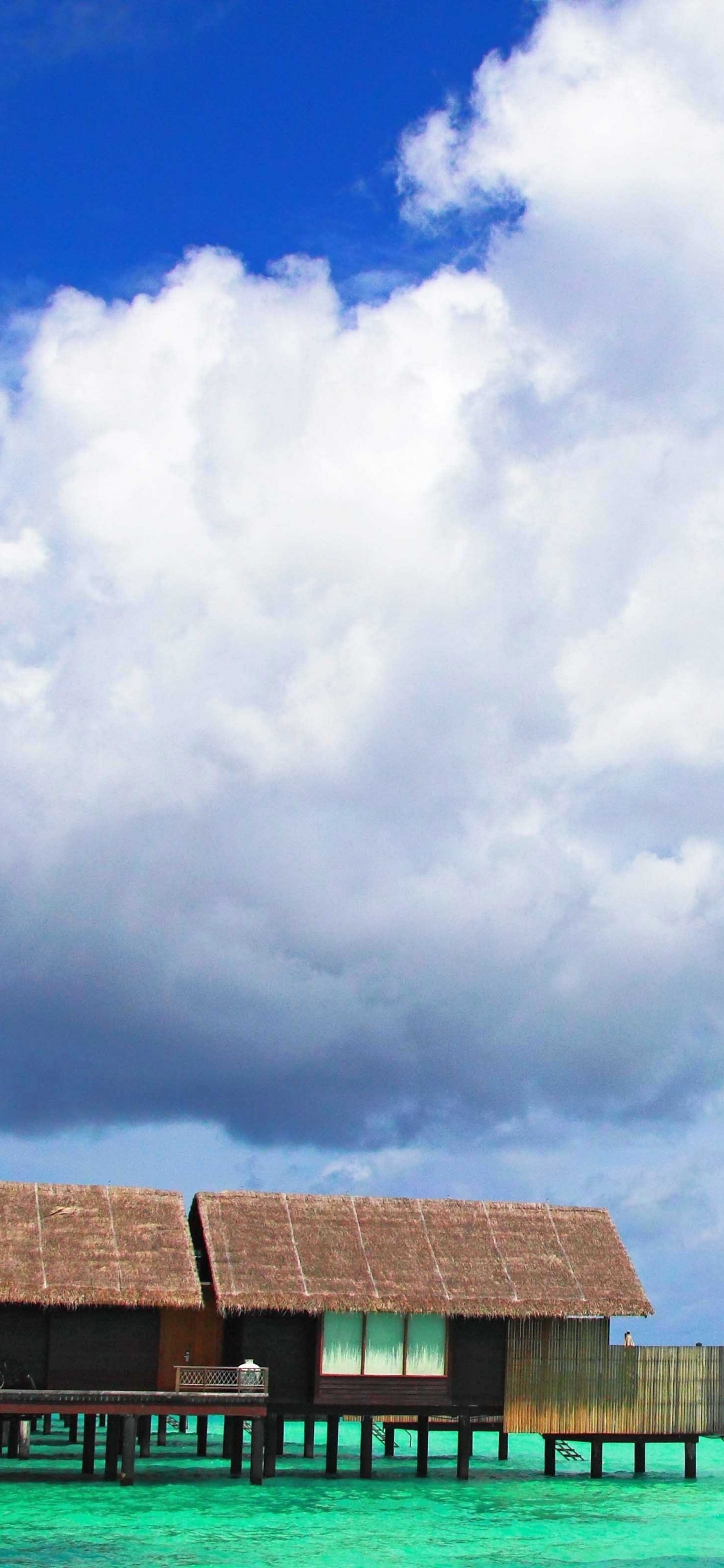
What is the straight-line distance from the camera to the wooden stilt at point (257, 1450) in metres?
31.7

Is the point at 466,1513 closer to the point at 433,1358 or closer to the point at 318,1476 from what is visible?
the point at 433,1358

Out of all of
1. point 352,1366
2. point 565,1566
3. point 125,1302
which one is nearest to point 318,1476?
point 352,1366

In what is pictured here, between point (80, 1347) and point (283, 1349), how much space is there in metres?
3.98

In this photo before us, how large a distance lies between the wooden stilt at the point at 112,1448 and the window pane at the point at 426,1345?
19.7 ft

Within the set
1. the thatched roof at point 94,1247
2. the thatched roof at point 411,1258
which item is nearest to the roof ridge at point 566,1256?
the thatched roof at point 411,1258

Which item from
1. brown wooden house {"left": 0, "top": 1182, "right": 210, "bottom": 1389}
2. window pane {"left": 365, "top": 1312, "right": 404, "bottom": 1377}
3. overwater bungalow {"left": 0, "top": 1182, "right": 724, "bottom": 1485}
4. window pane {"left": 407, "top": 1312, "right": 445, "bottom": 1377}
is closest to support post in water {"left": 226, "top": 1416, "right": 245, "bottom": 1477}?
overwater bungalow {"left": 0, "top": 1182, "right": 724, "bottom": 1485}

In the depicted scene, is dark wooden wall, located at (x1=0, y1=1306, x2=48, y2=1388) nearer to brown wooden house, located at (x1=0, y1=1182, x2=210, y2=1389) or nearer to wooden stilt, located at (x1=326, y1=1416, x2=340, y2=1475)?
brown wooden house, located at (x1=0, y1=1182, x2=210, y2=1389)

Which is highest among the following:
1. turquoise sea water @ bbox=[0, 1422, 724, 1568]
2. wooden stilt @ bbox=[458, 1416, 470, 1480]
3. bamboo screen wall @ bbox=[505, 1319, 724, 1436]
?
bamboo screen wall @ bbox=[505, 1319, 724, 1436]

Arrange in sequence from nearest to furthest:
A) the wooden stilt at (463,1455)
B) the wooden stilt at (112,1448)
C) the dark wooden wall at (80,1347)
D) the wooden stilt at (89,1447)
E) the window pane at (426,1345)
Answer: the dark wooden wall at (80,1347) < the window pane at (426,1345) < the wooden stilt at (112,1448) < the wooden stilt at (89,1447) < the wooden stilt at (463,1455)

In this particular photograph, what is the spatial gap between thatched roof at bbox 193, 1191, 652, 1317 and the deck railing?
112 cm

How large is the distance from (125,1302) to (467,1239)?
7.37 metres

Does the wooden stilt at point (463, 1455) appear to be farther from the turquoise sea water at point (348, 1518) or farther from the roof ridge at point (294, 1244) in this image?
the roof ridge at point (294, 1244)

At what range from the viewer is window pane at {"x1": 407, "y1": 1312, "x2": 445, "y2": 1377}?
3275 centimetres

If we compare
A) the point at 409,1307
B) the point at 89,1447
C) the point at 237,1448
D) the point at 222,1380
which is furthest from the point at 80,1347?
the point at 409,1307
